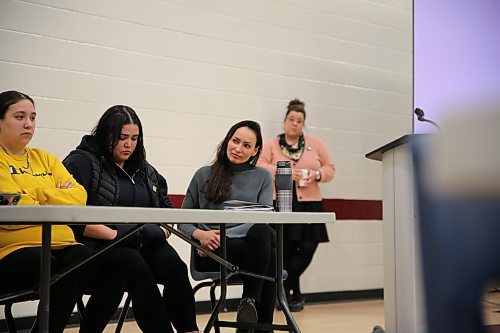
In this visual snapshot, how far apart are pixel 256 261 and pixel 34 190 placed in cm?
102

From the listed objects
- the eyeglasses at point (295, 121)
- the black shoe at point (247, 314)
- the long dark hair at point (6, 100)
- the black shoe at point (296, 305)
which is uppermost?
the eyeglasses at point (295, 121)

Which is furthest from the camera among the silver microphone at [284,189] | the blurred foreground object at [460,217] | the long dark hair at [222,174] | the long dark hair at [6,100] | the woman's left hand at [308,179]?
the woman's left hand at [308,179]

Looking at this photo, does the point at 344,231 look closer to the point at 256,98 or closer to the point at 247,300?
the point at 256,98

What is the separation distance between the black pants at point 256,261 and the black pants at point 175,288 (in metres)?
0.34

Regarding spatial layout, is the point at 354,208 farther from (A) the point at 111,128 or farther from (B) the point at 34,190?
(B) the point at 34,190

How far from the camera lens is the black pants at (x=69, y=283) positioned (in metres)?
2.06

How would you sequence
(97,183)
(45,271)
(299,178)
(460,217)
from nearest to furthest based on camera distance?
(460,217), (45,271), (97,183), (299,178)

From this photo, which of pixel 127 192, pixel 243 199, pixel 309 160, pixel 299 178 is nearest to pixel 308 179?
pixel 299 178

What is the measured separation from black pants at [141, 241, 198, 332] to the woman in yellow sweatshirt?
26 cm

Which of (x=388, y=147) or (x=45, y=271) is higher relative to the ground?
(x=388, y=147)

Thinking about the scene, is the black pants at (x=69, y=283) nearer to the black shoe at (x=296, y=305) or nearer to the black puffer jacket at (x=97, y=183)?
the black puffer jacket at (x=97, y=183)

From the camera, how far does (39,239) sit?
2.24 meters

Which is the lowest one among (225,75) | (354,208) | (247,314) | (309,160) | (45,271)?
(247,314)

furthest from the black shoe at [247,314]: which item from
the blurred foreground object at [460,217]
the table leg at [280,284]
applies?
the blurred foreground object at [460,217]
